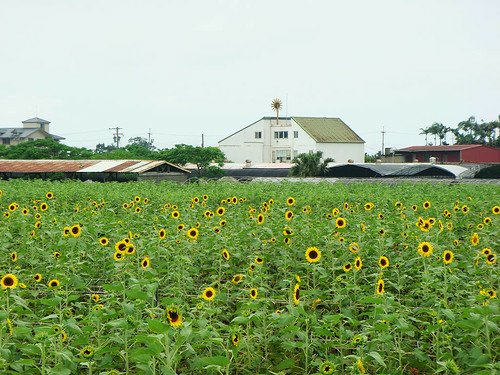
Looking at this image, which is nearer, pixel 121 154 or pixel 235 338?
pixel 235 338

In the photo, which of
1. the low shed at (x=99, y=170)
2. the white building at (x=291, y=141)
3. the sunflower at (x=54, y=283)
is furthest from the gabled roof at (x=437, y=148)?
the sunflower at (x=54, y=283)

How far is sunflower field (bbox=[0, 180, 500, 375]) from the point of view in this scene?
375 cm

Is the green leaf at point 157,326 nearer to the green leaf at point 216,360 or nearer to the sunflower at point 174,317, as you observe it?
the sunflower at point 174,317

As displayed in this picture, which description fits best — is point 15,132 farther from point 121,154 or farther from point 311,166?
point 311,166

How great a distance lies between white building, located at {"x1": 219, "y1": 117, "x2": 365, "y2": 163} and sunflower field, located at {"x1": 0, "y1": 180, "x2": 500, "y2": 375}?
42.1 m

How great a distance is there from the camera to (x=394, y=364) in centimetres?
420

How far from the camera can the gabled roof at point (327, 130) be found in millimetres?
51469

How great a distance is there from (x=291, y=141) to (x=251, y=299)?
4822cm

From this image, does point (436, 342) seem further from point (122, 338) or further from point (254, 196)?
point (254, 196)

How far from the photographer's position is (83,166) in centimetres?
3222

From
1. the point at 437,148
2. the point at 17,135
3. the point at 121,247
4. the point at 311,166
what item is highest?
the point at 17,135

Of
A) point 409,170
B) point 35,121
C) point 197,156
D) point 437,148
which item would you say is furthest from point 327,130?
point 35,121

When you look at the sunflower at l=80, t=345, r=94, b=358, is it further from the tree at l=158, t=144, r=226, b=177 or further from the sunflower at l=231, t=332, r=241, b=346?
the tree at l=158, t=144, r=226, b=177

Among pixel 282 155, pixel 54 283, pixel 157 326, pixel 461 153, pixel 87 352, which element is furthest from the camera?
pixel 282 155
